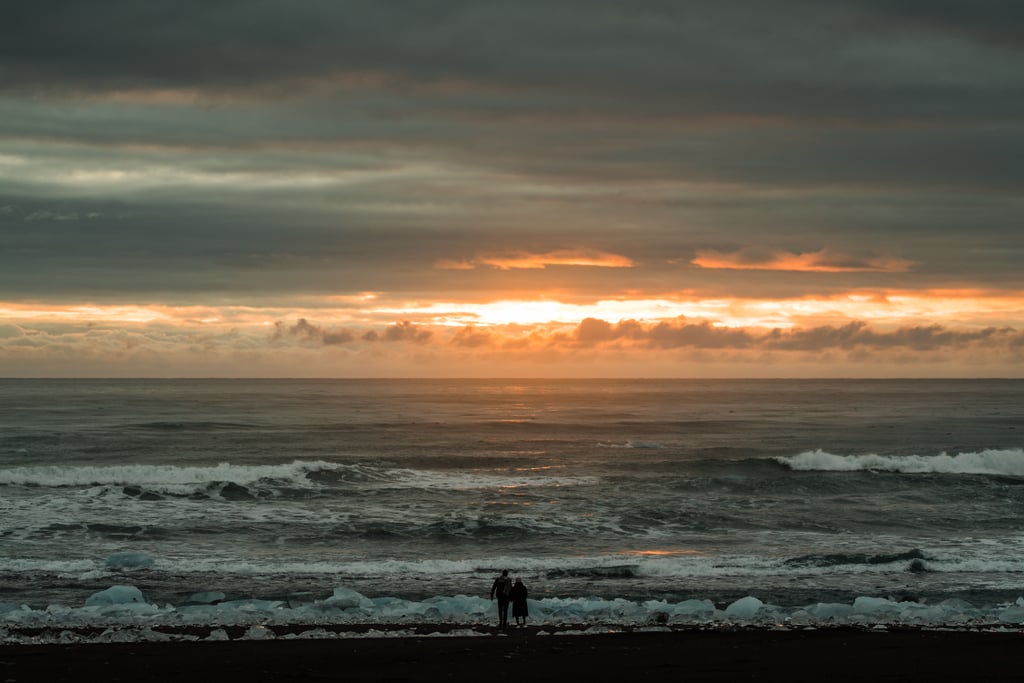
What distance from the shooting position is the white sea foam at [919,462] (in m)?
54.5

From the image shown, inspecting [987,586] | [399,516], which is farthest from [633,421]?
[987,586]

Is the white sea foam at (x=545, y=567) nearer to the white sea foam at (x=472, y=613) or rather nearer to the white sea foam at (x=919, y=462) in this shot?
the white sea foam at (x=472, y=613)

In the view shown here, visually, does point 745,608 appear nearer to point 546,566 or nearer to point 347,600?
point 546,566

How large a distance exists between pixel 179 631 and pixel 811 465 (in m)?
44.0

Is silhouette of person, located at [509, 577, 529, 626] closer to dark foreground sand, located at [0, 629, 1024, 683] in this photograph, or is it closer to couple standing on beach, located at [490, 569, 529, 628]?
couple standing on beach, located at [490, 569, 529, 628]

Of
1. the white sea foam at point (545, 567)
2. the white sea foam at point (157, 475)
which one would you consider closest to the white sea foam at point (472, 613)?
the white sea foam at point (545, 567)

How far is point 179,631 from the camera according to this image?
20688mm

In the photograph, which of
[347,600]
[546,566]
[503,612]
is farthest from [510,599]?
[546,566]

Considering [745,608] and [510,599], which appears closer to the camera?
[510,599]

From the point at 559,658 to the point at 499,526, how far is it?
665 inches

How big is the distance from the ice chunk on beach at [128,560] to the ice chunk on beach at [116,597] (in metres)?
4.05

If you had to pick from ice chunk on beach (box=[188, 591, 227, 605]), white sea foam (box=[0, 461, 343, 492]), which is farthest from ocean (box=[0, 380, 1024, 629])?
white sea foam (box=[0, 461, 343, 492])

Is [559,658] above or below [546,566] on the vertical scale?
above

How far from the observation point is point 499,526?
115 ft
